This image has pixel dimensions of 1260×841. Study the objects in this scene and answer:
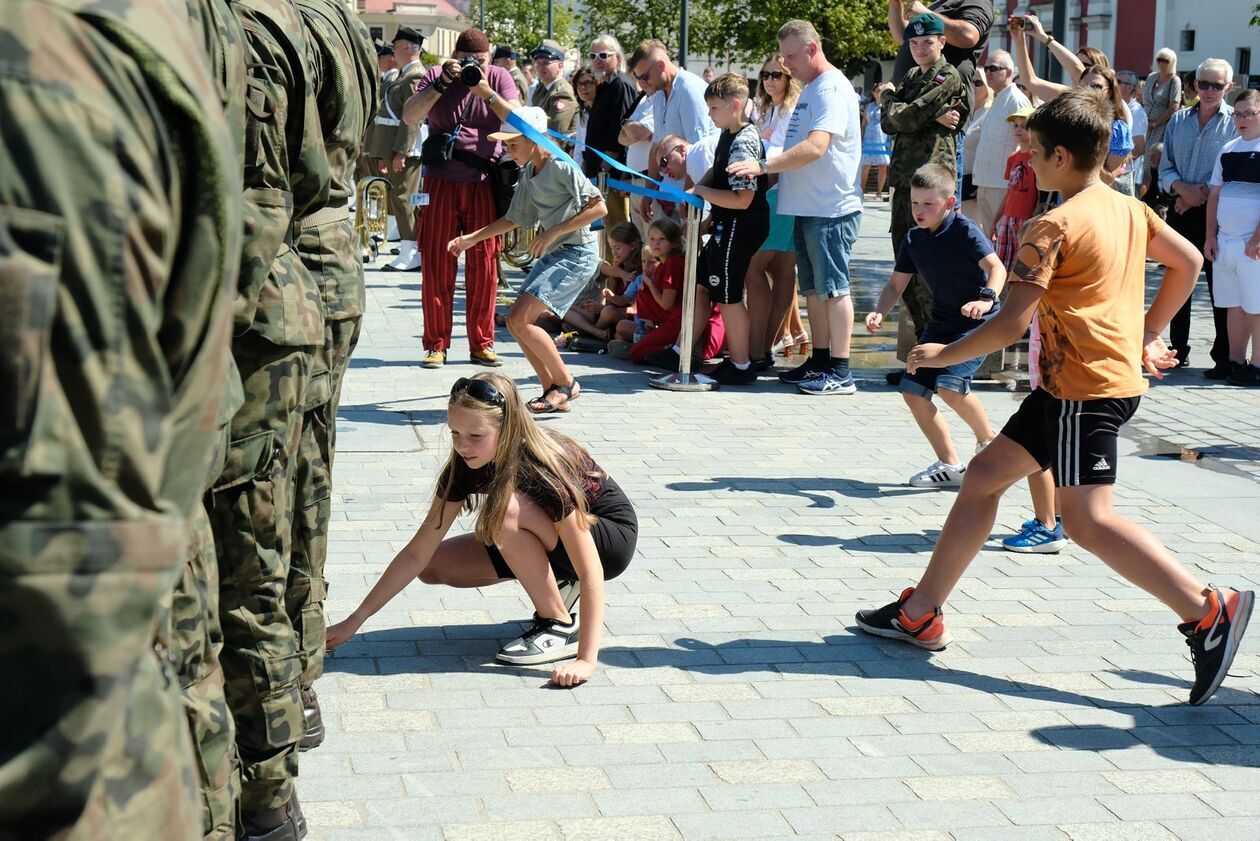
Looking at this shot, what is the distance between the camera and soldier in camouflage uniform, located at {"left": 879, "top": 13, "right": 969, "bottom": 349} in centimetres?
959

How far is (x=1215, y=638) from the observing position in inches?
179

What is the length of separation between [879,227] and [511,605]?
1728cm

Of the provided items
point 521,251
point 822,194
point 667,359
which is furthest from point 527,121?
point 521,251

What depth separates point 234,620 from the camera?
325 cm

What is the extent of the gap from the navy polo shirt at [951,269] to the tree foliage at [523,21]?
49.3 metres

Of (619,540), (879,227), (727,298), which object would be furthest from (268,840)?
(879,227)

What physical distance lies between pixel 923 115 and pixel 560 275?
2.59 metres

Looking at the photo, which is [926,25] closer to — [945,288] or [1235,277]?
[1235,277]

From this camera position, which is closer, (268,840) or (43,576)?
(43,576)

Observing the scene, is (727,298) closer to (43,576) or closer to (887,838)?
(887,838)

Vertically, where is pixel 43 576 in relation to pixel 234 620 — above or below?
above

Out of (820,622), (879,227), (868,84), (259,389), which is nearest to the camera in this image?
(259,389)

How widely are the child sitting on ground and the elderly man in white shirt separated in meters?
2.46

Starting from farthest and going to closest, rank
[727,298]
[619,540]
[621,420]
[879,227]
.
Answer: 1. [879,227]
2. [727,298]
3. [621,420]
4. [619,540]
